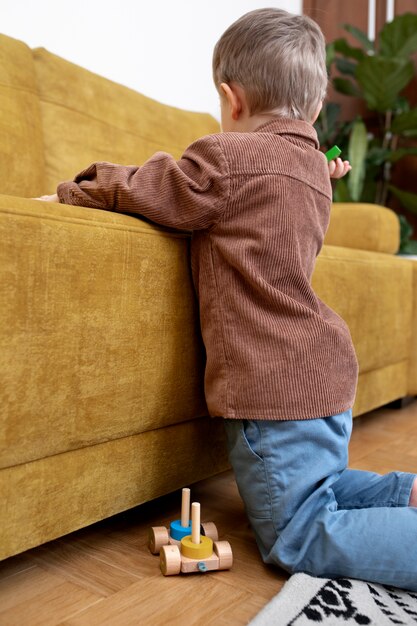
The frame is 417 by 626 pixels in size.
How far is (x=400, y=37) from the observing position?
286cm

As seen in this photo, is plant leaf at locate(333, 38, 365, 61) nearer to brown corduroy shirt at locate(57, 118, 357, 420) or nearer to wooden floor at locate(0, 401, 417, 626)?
brown corduroy shirt at locate(57, 118, 357, 420)

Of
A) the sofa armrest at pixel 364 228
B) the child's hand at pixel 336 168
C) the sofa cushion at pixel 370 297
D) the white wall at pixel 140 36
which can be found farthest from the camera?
the sofa armrest at pixel 364 228

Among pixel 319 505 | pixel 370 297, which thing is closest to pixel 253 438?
pixel 319 505

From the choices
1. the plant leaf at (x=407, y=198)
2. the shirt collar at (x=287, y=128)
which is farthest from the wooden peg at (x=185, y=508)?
the plant leaf at (x=407, y=198)

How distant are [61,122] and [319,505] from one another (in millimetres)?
1163

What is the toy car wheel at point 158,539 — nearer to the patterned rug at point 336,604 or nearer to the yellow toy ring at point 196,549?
the yellow toy ring at point 196,549

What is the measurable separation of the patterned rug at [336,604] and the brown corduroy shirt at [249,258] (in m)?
0.22

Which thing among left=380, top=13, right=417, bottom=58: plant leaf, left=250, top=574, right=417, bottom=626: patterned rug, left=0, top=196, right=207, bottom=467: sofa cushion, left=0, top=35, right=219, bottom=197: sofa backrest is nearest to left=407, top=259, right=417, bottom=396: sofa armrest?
left=0, top=35, right=219, bottom=197: sofa backrest

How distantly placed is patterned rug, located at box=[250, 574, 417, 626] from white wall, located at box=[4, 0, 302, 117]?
5.11 ft

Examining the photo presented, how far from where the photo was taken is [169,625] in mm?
732

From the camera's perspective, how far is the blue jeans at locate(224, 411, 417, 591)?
2.70ft

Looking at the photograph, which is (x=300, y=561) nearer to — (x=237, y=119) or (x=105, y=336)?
(x=105, y=336)

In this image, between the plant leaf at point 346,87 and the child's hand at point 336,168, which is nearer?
the child's hand at point 336,168

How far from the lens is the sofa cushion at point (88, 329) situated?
2.42 feet
